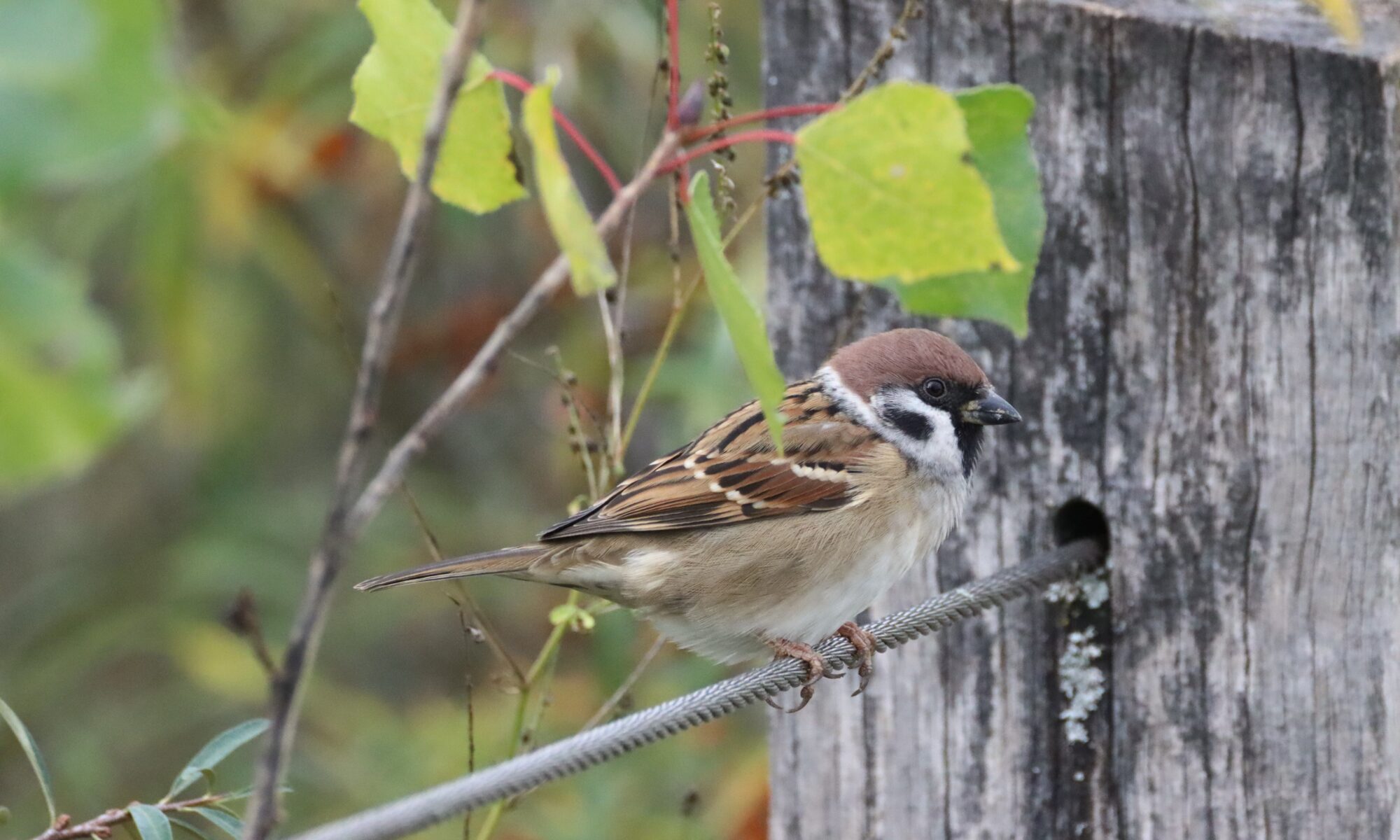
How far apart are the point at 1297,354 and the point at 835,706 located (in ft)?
3.00

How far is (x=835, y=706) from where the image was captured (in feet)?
8.13

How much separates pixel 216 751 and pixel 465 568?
648 millimetres

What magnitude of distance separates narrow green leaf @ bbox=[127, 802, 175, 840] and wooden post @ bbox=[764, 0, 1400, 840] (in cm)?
117

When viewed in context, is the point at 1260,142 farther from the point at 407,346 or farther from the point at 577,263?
the point at 407,346

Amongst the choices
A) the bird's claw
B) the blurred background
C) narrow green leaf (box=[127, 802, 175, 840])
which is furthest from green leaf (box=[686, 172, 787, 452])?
the blurred background

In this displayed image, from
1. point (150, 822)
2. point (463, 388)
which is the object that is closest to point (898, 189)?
point (463, 388)

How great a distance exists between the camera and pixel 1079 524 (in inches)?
91.0

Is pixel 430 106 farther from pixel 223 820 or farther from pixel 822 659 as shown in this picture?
pixel 822 659

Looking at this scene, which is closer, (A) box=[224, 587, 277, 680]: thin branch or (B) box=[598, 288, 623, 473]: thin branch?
(A) box=[224, 587, 277, 680]: thin branch

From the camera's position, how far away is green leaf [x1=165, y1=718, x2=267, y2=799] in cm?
171

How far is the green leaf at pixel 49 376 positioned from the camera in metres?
0.57

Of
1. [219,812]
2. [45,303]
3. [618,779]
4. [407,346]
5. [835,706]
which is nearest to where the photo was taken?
[45,303]

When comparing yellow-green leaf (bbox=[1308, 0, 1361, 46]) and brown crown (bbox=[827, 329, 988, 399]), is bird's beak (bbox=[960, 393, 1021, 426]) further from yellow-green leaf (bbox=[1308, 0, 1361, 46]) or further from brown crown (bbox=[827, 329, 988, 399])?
yellow-green leaf (bbox=[1308, 0, 1361, 46])

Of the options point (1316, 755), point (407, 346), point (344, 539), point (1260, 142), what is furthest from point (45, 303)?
point (407, 346)
